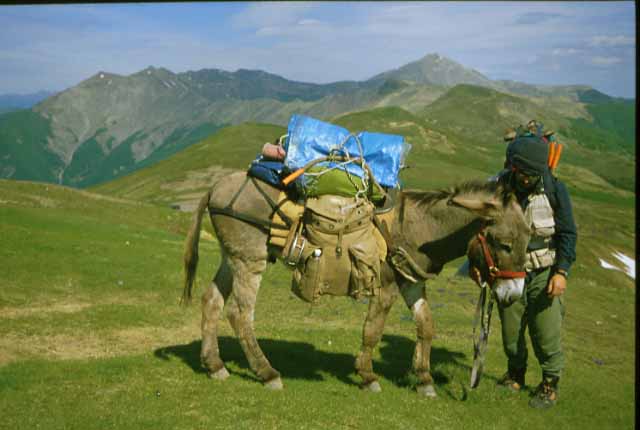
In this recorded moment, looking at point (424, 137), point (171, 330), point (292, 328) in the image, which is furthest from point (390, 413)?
point (424, 137)

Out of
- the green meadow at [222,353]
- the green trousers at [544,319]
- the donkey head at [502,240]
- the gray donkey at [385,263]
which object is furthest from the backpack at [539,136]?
the green trousers at [544,319]

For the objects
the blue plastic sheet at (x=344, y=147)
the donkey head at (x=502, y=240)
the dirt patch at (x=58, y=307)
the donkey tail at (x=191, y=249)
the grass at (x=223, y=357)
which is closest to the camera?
the grass at (x=223, y=357)

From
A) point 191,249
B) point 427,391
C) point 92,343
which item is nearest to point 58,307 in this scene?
point 92,343

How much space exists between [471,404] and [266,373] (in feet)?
11.0

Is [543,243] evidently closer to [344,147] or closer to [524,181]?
[524,181]

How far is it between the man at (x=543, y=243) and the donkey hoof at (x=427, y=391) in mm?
1650

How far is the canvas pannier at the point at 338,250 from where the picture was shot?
23.6 ft

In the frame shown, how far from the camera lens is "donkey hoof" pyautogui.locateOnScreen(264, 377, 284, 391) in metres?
7.55

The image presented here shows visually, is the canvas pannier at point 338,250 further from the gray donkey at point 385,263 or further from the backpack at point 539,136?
the backpack at point 539,136

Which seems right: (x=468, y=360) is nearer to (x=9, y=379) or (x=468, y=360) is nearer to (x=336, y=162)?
(x=336, y=162)

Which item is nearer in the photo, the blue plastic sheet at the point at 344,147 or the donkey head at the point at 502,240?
the donkey head at the point at 502,240

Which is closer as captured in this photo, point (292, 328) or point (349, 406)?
point (349, 406)

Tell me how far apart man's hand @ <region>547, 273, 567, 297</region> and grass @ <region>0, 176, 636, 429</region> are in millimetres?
2013

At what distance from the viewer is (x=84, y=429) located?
19.2 feet
